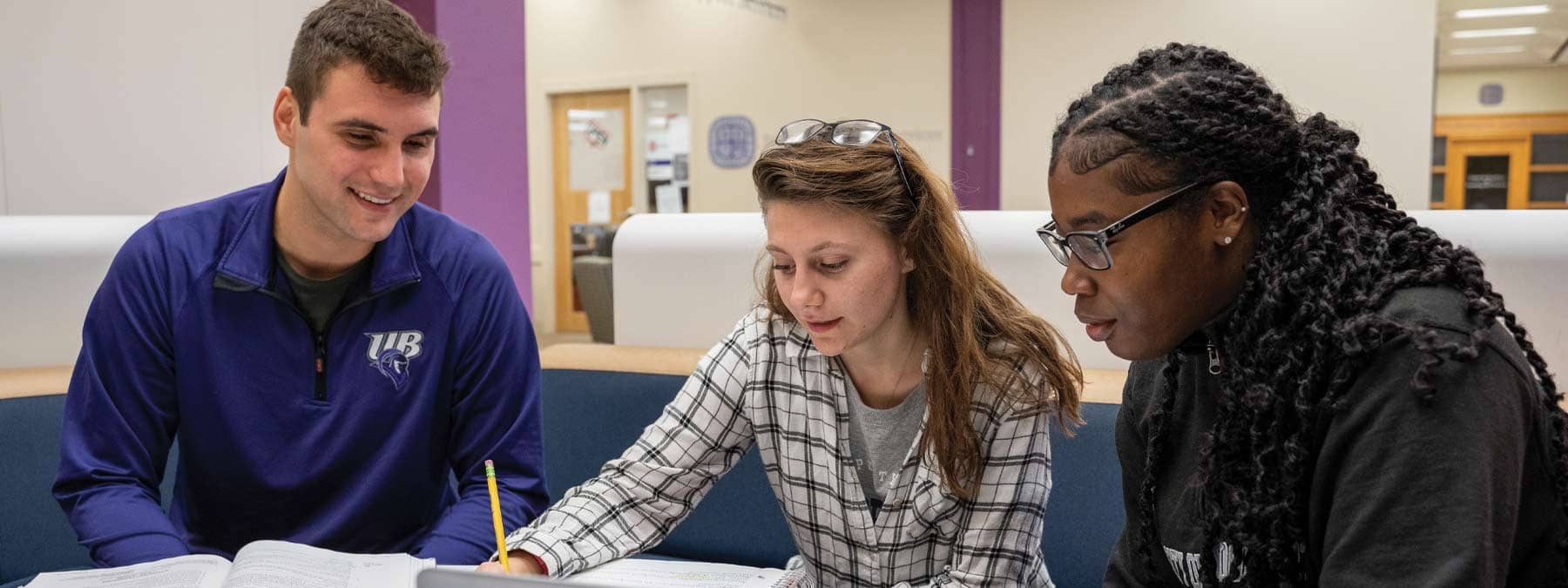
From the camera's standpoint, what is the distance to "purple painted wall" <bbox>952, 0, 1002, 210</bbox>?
8.14 m

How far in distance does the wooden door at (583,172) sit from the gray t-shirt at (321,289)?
26.3 ft

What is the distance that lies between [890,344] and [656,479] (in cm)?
38

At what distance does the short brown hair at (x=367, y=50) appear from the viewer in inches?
62.5

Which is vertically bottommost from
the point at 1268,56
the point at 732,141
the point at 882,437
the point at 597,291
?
the point at 597,291

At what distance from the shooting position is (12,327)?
2496 mm

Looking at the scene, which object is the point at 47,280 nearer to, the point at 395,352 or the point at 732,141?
the point at 395,352

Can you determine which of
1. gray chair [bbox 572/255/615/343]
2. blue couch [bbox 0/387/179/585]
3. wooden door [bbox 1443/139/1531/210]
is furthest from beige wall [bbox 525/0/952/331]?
blue couch [bbox 0/387/179/585]

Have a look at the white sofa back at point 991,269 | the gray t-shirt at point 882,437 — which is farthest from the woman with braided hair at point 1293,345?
the white sofa back at point 991,269

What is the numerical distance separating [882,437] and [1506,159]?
10.6m

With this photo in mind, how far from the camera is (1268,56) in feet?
24.3

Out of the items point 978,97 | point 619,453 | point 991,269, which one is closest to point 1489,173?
point 978,97

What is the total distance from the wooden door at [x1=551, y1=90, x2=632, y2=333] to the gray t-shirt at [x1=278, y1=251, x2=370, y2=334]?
8020 millimetres

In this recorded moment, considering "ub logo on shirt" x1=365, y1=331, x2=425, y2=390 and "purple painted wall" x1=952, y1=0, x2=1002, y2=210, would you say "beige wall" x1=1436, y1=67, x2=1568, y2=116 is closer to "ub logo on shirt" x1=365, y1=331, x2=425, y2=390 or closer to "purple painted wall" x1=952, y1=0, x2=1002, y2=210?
"purple painted wall" x1=952, y1=0, x2=1002, y2=210

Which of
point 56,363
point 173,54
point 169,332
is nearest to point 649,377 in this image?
point 169,332
